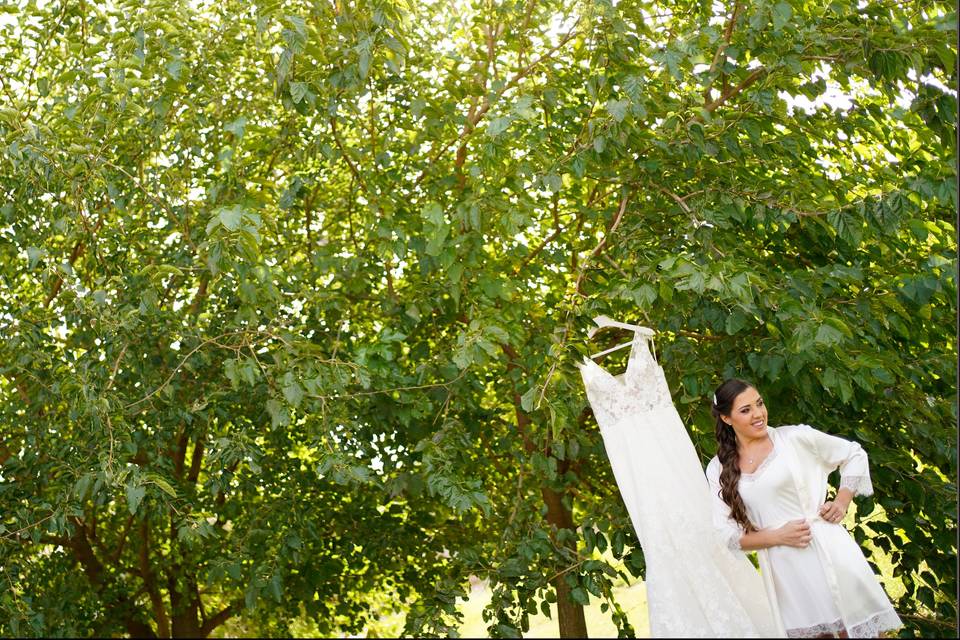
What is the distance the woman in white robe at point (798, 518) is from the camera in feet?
10.3

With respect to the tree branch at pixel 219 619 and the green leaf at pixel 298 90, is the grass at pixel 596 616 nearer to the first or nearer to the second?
the tree branch at pixel 219 619

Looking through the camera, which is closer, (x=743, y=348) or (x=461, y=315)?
(x=743, y=348)

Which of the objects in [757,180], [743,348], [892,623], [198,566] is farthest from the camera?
[198,566]

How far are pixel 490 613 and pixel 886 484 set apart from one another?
165cm

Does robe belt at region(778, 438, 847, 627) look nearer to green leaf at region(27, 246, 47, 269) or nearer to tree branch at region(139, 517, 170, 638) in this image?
green leaf at region(27, 246, 47, 269)

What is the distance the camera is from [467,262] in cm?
422

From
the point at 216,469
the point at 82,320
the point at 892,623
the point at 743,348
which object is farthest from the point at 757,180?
the point at 82,320

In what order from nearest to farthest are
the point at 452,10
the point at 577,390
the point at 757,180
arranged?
the point at 577,390
the point at 757,180
the point at 452,10

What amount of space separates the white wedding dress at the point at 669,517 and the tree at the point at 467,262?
0.20m

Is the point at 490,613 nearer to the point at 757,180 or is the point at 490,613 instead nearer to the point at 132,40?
the point at 757,180

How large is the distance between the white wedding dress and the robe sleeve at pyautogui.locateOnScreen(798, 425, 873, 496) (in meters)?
0.46

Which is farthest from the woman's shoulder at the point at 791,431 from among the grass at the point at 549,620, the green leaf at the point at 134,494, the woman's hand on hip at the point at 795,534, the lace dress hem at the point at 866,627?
the grass at the point at 549,620

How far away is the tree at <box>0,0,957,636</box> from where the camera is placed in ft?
12.6

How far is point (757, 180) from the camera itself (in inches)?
178
